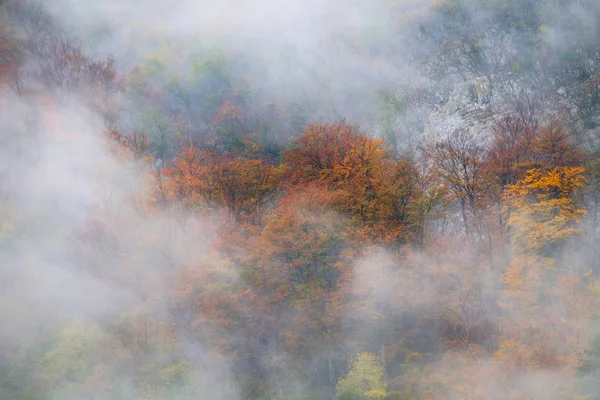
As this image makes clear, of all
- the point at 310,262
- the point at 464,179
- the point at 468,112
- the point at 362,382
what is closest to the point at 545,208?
the point at 464,179

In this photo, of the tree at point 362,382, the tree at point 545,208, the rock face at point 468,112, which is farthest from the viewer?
the rock face at point 468,112

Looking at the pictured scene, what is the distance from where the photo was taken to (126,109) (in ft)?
100

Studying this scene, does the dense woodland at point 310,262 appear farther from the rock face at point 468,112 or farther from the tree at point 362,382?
the rock face at point 468,112

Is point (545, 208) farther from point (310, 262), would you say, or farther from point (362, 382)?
point (362, 382)

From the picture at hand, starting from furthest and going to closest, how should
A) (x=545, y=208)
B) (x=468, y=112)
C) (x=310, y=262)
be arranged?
(x=468, y=112)
(x=310, y=262)
(x=545, y=208)

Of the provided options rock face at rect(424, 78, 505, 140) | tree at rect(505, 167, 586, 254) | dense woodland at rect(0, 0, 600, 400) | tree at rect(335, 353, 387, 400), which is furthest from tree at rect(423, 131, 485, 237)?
tree at rect(335, 353, 387, 400)

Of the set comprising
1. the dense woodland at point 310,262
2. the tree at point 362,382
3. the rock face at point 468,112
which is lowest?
the tree at point 362,382

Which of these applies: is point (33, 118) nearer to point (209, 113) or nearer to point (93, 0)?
point (209, 113)

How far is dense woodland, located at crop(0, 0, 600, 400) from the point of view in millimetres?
14898

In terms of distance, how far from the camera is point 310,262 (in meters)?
16.9

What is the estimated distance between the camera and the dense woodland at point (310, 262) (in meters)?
14.9

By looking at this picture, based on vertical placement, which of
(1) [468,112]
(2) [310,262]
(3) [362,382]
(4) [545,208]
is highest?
(1) [468,112]

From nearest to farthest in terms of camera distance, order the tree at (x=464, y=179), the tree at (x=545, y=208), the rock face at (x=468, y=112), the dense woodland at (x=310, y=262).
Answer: the dense woodland at (x=310, y=262), the tree at (x=545, y=208), the tree at (x=464, y=179), the rock face at (x=468, y=112)

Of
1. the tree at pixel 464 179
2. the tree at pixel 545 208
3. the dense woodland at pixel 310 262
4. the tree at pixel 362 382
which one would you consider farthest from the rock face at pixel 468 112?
the tree at pixel 362 382
